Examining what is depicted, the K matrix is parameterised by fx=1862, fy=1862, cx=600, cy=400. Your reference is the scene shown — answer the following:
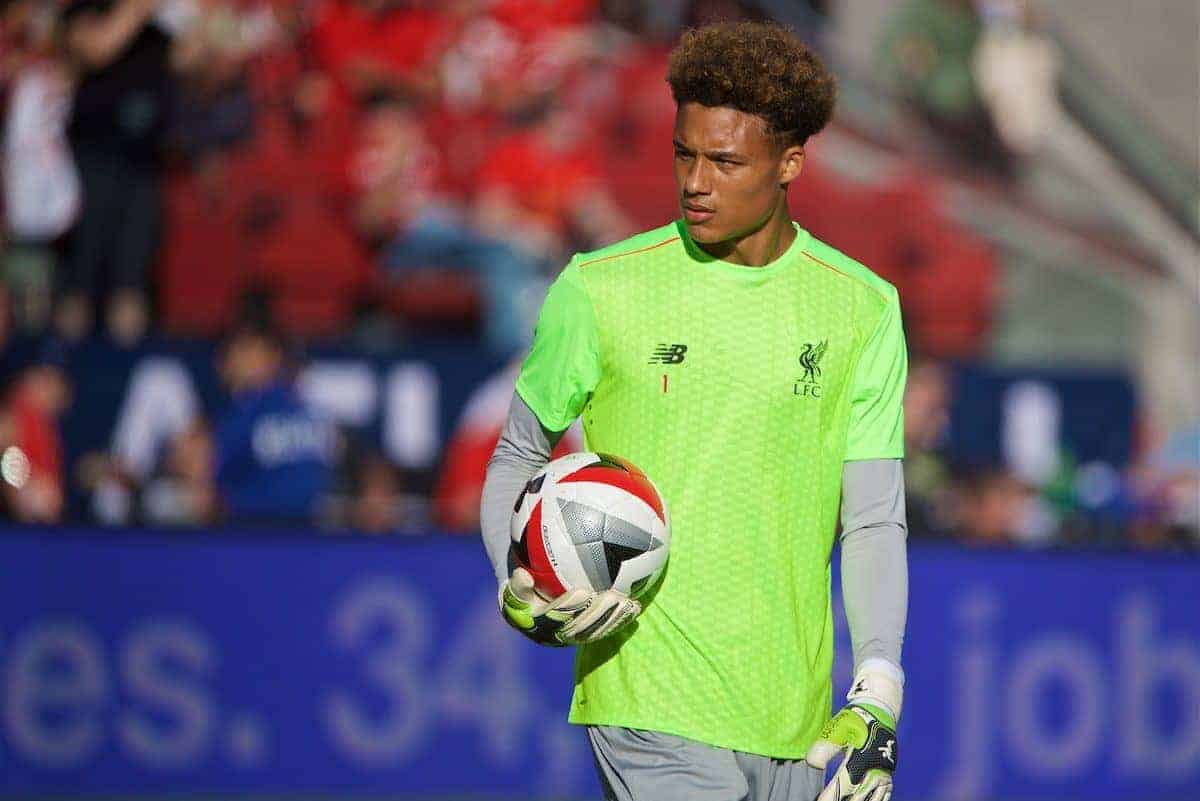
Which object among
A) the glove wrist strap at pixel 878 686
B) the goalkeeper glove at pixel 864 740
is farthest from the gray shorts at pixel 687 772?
the glove wrist strap at pixel 878 686

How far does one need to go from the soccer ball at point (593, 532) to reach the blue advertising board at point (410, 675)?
15.6ft

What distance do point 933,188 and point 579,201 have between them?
2585 millimetres

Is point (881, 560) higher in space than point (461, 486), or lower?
higher

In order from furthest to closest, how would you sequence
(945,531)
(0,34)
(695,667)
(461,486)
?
(0,34) → (461,486) → (945,531) → (695,667)

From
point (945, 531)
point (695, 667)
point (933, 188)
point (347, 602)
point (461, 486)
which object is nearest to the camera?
point (695, 667)

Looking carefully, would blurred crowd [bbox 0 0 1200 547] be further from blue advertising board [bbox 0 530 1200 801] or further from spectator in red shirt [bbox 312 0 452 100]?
blue advertising board [bbox 0 530 1200 801]

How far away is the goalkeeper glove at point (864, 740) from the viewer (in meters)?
3.45

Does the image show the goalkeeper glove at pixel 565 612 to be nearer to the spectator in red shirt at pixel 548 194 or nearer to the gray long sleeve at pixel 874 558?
the gray long sleeve at pixel 874 558

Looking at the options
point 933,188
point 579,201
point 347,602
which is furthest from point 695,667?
point 933,188

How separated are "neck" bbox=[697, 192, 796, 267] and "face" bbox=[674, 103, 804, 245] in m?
0.08

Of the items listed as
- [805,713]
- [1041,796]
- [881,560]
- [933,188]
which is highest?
[933,188]

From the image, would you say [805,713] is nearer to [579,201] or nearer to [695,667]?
[695,667]

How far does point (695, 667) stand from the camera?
3738 millimetres

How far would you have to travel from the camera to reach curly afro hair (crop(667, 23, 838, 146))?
143 inches
